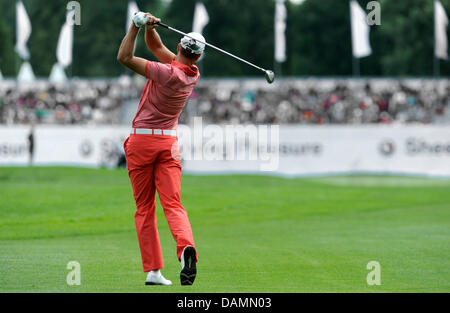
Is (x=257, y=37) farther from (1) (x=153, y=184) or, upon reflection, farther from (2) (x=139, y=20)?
(2) (x=139, y=20)

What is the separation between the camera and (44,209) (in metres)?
17.8

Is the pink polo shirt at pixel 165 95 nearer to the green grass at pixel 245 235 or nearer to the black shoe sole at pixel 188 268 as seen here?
the black shoe sole at pixel 188 268

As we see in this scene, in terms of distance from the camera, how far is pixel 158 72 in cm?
779

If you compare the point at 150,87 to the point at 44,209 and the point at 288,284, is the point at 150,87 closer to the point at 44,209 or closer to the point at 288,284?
the point at 288,284

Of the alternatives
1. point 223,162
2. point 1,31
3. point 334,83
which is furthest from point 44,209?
point 1,31

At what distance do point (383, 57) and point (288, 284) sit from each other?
7359 centimetres

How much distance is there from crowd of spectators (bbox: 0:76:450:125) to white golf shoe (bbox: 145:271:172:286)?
27.3 meters

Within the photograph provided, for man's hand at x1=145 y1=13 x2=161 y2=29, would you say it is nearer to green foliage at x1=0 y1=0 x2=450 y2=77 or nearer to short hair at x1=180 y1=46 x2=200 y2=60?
short hair at x1=180 y1=46 x2=200 y2=60

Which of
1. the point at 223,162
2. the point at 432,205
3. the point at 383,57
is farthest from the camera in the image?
the point at 383,57

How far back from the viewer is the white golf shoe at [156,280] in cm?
800

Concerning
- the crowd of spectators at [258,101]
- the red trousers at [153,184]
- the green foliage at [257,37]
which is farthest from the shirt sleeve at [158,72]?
the green foliage at [257,37]

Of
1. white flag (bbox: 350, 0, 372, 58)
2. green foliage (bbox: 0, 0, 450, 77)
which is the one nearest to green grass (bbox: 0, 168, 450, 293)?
white flag (bbox: 350, 0, 372, 58)

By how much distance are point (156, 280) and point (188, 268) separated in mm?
496

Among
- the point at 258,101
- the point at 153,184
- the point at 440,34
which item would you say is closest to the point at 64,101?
the point at 258,101
